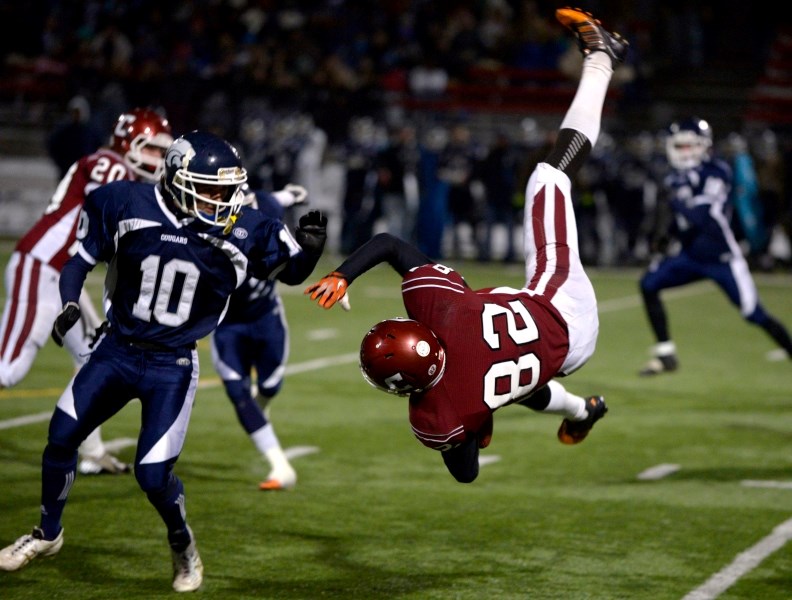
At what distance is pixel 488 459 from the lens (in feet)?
23.0

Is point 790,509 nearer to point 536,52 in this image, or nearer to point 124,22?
point 536,52

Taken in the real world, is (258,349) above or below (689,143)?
below

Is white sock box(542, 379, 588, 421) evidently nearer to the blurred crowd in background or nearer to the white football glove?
the white football glove

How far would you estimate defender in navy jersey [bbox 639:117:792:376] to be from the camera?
364 inches

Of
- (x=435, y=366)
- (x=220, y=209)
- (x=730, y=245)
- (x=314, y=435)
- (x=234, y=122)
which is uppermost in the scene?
(x=220, y=209)

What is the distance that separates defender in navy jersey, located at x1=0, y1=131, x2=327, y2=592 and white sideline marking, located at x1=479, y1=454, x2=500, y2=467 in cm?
252

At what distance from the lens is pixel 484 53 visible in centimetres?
2150

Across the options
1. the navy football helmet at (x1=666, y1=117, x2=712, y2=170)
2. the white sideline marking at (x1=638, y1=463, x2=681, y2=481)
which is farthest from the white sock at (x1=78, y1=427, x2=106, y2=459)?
the navy football helmet at (x1=666, y1=117, x2=712, y2=170)

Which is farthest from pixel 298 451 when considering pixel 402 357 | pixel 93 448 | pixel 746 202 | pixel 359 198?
pixel 746 202

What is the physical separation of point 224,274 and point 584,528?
6.78 ft

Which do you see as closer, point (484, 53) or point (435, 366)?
point (435, 366)

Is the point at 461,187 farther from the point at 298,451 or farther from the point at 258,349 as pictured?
the point at 258,349

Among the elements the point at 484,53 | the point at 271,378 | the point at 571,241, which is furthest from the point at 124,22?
the point at 571,241

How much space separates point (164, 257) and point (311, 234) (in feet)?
1.72
